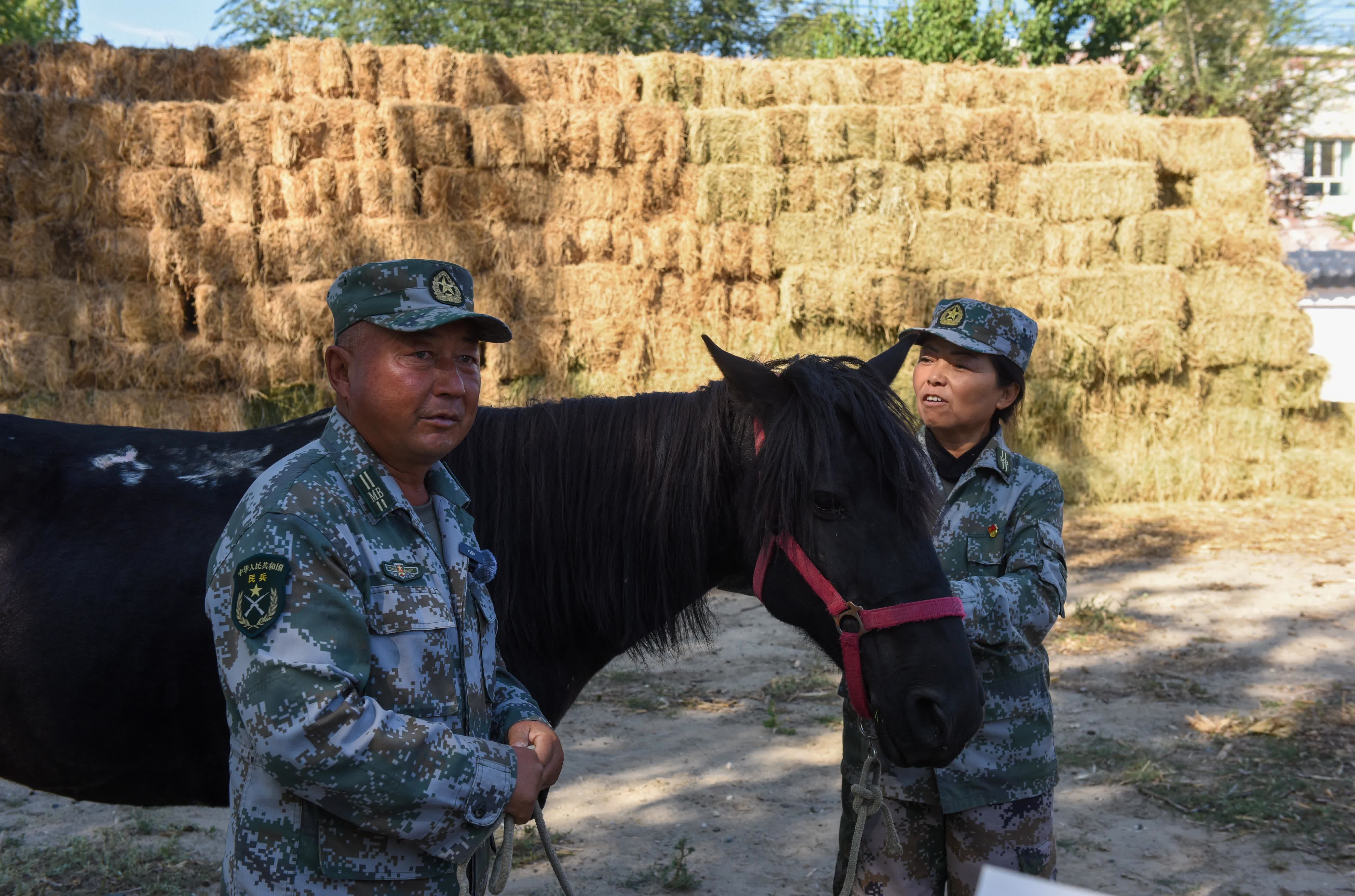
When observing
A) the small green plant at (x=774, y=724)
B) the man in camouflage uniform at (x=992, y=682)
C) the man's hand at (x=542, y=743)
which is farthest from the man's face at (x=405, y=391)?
the small green plant at (x=774, y=724)

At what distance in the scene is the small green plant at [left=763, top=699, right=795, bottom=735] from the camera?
5.07 m

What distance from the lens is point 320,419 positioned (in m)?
2.50

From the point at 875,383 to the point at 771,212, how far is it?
7766 millimetres

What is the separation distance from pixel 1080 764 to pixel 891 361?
120 inches

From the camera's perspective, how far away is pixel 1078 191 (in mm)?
9875

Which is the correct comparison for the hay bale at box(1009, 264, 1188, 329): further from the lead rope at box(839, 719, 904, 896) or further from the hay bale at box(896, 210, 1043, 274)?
the lead rope at box(839, 719, 904, 896)

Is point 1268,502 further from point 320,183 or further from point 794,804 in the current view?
point 320,183

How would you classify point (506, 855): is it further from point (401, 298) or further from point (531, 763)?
point (401, 298)

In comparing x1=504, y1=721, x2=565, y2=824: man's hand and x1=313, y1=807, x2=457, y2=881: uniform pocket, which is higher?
x1=504, y1=721, x2=565, y2=824: man's hand

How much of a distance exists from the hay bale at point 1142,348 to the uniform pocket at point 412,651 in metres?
9.50

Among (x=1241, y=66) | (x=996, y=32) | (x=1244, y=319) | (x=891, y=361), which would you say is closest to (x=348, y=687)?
(x=891, y=361)

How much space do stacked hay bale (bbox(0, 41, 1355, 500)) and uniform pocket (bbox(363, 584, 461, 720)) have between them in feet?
25.1

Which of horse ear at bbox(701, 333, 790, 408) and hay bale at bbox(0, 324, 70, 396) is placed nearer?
horse ear at bbox(701, 333, 790, 408)

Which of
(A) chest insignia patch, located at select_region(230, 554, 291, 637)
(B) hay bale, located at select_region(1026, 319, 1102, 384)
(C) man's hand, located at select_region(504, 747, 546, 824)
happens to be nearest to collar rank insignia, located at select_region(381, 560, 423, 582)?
(A) chest insignia patch, located at select_region(230, 554, 291, 637)
